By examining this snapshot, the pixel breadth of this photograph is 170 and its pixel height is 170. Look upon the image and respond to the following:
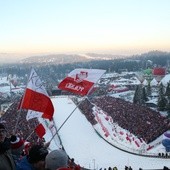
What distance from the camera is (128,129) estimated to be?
28.7m

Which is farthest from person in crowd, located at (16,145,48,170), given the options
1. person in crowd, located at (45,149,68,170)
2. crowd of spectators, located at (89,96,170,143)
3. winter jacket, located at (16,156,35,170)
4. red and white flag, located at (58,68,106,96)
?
crowd of spectators, located at (89,96,170,143)

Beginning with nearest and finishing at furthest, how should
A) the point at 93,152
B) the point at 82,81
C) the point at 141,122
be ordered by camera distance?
1. the point at 82,81
2. the point at 93,152
3. the point at 141,122

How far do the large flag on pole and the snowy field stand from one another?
33.6ft

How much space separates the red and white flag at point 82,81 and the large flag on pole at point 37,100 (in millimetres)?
683

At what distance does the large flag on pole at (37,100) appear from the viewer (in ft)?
28.3

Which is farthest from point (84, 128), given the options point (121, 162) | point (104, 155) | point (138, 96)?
point (138, 96)

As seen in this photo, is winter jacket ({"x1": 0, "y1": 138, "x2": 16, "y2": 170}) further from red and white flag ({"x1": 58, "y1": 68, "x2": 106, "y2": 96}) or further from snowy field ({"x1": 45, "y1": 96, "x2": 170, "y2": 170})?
snowy field ({"x1": 45, "y1": 96, "x2": 170, "y2": 170})

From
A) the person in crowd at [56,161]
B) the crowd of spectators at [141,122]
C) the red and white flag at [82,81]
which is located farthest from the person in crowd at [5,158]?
the crowd of spectators at [141,122]

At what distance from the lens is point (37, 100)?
883 centimetres

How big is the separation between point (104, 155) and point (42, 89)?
13.4 m

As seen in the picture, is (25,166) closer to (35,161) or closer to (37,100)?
(35,161)

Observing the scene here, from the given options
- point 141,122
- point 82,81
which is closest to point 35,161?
point 82,81

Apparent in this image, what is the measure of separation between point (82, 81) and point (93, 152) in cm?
1399

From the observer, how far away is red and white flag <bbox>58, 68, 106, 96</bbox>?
905cm
